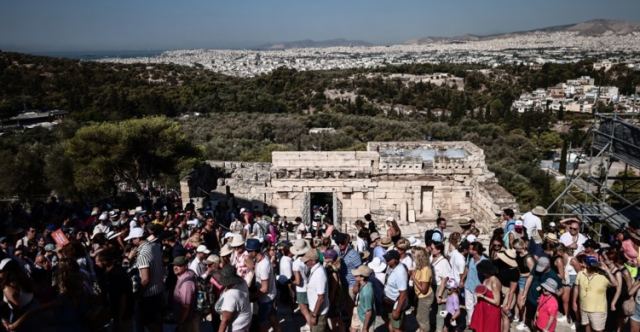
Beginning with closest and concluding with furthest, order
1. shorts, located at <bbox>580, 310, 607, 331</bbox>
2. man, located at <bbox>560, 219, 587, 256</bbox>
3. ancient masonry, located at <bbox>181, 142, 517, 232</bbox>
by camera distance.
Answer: shorts, located at <bbox>580, 310, 607, 331</bbox>, man, located at <bbox>560, 219, 587, 256</bbox>, ancient masonry, located at <bbox>181, 142, 517, 232</bbox>

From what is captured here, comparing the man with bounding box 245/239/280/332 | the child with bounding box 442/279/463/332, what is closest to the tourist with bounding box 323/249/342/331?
the man with bounding box 245/239/280/332

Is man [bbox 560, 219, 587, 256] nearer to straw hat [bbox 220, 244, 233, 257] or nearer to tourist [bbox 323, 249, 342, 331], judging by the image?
tourist [bbox 323, 249, 342, 331]

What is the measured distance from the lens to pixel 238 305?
552cm

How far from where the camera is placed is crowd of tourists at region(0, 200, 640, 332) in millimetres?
5512

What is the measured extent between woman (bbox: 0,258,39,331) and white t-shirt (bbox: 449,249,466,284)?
5212 mm

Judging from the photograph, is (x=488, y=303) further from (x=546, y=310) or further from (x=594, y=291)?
(x=594, y=291)

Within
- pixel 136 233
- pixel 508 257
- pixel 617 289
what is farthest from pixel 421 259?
pixel 136 233

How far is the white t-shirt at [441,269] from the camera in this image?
6641 millimetres

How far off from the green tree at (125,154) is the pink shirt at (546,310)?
20000 millimetres

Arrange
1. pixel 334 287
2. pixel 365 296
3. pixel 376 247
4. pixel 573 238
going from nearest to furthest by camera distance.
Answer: pixel 365 296, pixel 334 287, pixel 376 247, pixel 573 238

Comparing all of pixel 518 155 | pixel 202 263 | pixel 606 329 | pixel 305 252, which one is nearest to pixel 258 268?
pixel 305 252

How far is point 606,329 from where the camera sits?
22.1 ft

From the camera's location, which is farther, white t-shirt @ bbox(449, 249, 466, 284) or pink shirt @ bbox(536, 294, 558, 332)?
white t-shirt @ bbox(449, 249, 466, 284)

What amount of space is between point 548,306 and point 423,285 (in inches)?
60.7
